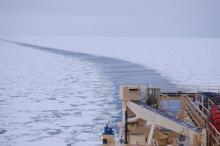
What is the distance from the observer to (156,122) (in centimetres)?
798

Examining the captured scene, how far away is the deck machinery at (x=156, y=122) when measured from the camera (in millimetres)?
7469

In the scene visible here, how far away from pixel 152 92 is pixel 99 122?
497 centimetres

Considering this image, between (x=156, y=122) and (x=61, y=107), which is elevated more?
(x=156, y=122)

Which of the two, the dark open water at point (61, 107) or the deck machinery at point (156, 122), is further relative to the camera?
the dark open water at point (61, 107)

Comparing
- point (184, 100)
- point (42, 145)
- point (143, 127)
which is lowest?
point (42, 145)

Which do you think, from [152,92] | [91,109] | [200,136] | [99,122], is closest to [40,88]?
[91,109]

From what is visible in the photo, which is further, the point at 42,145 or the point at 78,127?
the point at 78,127

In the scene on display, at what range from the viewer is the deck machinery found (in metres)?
7.47

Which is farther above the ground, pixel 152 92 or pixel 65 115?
pixel 152 92

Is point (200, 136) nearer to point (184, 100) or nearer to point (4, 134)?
point (184, 100)

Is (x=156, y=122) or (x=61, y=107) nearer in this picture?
(x=156, y=122)

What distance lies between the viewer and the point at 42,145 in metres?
11.8

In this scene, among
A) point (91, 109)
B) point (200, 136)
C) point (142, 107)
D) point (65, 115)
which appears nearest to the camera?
point (200, 136)

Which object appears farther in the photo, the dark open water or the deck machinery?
the dark open water
